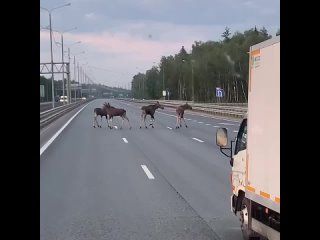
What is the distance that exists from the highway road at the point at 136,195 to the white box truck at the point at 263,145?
5.66 feet

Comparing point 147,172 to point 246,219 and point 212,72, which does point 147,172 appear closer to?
point 246,219

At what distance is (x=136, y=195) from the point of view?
10727 millimetres

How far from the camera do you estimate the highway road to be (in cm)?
769

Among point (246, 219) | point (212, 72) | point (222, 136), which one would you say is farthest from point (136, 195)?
point (212, 72)

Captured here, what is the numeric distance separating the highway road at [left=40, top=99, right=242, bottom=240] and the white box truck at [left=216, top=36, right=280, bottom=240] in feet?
5.66

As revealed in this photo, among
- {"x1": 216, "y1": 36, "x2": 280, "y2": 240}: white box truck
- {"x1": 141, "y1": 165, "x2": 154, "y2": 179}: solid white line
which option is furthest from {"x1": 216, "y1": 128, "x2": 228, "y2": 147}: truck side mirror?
{"x1": 141, "y1": 165, "x2": 154, "y2": 179}: solid white line

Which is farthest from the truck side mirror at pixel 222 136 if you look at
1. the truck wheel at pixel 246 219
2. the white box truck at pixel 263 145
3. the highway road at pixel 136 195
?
the highway road at pixel 136 195

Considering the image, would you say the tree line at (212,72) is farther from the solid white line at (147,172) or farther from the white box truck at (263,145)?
the white box truck at (263,145)

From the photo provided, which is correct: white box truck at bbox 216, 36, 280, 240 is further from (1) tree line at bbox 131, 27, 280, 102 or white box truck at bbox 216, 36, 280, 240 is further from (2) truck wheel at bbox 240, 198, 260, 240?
(1) tree line at bbox 131, 27, 280, 102

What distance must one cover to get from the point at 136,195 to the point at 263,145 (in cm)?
612
